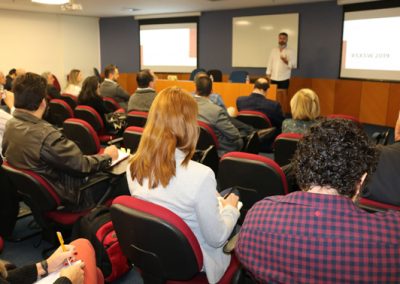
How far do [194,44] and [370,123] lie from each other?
544 centimetres

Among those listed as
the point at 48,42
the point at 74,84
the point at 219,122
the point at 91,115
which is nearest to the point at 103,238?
the point at 219,122

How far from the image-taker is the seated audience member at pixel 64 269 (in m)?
1.46

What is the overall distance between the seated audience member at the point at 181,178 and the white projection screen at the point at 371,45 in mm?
7023

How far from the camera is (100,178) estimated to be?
2650 millimetres

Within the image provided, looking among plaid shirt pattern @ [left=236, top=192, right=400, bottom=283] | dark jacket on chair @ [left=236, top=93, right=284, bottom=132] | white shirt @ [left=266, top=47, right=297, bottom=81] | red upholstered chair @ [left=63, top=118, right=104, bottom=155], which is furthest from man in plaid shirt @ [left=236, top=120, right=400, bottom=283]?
white shirt @ [left=266, top=47, right=297, bottom=81]

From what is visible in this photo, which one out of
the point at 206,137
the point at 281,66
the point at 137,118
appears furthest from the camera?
the point at 281,66

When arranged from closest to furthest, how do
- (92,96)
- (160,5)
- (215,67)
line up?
(92,96) < (160,5) < (215,67)

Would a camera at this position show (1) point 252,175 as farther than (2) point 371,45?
No

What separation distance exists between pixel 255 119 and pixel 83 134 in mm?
1956

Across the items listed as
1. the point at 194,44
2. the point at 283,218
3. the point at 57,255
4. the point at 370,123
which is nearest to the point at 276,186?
the point at 283,218

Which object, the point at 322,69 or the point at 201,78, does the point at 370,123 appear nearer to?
the point at 322,69

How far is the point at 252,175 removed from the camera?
2289 millimetres

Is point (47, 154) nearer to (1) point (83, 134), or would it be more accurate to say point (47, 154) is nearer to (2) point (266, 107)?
(1) point (83, 134)

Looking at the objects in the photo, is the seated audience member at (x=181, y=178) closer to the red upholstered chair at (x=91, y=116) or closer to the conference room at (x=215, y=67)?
the conference room at (x=215, y=67)
